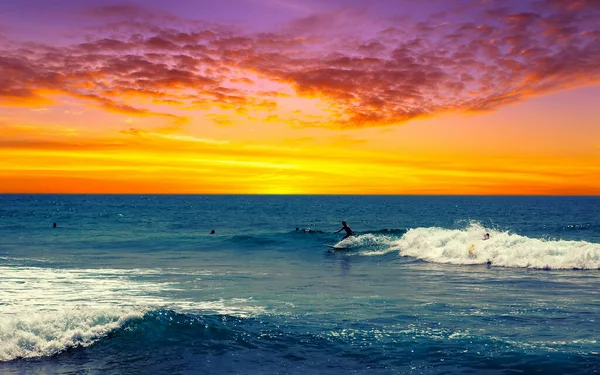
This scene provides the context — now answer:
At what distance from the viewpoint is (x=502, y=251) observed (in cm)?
3038

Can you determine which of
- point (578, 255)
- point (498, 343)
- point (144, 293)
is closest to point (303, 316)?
point (498, 343)

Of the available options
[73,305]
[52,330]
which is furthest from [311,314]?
[73,305]

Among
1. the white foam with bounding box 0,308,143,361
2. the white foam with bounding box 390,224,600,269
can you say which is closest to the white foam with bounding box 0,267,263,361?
the white foam with bounding box 0,308,143,361

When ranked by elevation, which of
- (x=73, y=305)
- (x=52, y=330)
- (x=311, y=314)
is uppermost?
(x=52, y=330)

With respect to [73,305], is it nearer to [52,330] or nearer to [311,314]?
[52,330]

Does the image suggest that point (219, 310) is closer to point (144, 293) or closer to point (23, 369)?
point (144, 293)

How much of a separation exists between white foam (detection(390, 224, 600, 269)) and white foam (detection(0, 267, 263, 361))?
56.2 feet

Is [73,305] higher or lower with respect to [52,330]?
lower

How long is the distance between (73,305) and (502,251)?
23319mm

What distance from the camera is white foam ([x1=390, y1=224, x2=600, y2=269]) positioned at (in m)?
27.7

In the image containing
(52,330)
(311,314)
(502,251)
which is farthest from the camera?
(502,251)

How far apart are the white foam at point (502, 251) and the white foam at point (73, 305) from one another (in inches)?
675

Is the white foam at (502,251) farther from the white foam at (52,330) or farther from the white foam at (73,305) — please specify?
the white foam at (52,330)

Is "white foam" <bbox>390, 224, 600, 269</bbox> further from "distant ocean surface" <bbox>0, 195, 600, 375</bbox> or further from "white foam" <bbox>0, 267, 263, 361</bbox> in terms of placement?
"white foam" <bbox>0, 267, 263, 361</bbox>
